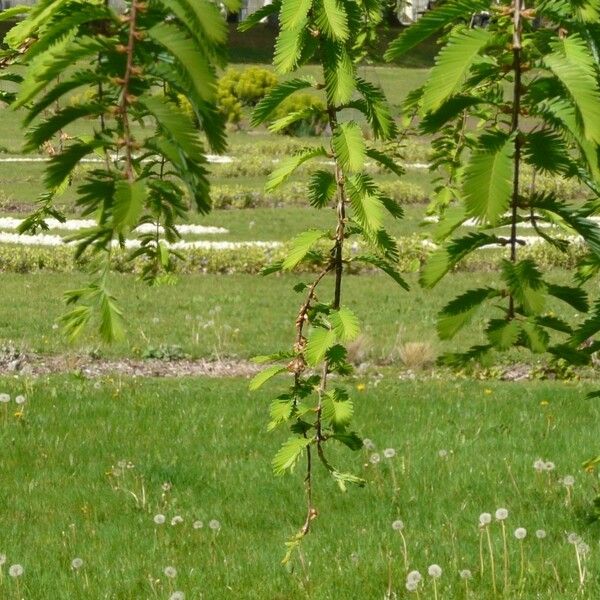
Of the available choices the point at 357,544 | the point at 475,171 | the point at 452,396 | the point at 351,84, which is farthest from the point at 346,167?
the point at 452,396

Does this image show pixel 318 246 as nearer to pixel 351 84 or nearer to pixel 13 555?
pixel 13 555

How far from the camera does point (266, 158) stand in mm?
28797

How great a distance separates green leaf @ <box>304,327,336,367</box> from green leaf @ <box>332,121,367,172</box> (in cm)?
38

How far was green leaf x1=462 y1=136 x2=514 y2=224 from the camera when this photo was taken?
4.57 feet

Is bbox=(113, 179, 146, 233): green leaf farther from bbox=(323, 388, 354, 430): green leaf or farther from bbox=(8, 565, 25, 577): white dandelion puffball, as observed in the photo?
bbox=(8, 565, 25, 577): white dandelion puffball

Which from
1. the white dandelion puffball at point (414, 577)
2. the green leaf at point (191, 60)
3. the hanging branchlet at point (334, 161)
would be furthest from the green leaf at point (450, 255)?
the white dandelion puffball at point (414, 577)

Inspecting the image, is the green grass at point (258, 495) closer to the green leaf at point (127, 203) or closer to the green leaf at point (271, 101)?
the green leaf at point (271, 101)

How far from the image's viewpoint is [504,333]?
1739 millimetres

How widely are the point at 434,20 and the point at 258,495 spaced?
4922mm

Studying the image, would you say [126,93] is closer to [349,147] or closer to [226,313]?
[349,147]

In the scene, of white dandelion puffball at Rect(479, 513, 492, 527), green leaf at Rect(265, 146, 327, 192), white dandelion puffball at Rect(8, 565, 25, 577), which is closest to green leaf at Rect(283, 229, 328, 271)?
green leaf at Rect(265, 146, 327, 192)

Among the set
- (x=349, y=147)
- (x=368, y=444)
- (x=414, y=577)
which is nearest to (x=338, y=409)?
(x=349, y=147)

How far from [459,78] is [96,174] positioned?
1.71 feet

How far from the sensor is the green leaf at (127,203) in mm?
1125
